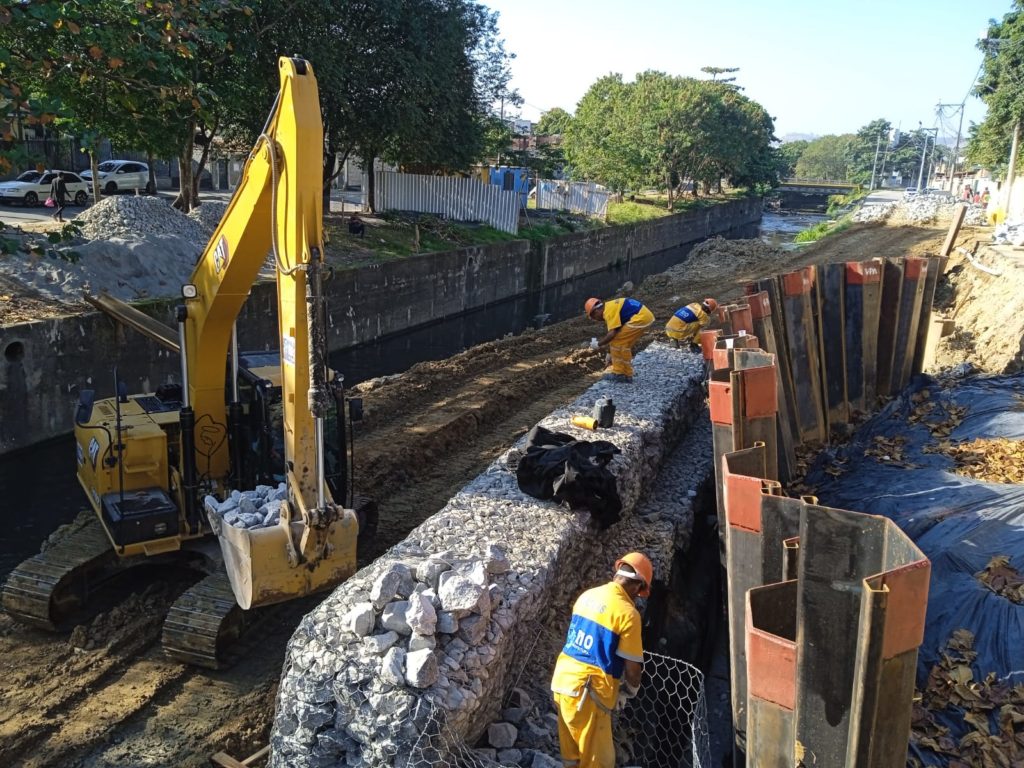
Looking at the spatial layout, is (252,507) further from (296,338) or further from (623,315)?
(623,315)

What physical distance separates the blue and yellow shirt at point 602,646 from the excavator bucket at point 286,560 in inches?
83.6

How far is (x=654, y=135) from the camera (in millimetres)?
47906

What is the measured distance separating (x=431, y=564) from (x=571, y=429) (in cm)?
429

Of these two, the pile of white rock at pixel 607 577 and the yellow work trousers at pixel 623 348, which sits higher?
the yellow work trousers at pixel 623 348

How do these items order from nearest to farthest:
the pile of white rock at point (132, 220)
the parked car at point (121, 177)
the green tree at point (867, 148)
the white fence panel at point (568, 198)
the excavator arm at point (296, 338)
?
the excavator arm at point (296, 338) → the pile of white rock at point (132, 220) → the parked car at point (121, 177) → the white fence panel at point (568, 198) → the green tree at point (867, 148)

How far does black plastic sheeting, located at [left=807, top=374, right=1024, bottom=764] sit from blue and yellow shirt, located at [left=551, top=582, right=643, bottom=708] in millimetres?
2229

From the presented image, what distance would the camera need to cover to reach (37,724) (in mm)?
6859

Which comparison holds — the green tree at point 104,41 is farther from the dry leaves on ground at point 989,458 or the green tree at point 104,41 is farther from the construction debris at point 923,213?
the construction debris at point 923,213

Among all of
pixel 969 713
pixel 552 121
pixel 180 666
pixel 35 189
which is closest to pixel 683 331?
pixel 969 713

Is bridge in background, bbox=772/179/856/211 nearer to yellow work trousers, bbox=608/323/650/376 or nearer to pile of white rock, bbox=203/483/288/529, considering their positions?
yellow work trousers, bbox=608/323/650/376

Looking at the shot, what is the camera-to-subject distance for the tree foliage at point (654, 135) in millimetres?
47938

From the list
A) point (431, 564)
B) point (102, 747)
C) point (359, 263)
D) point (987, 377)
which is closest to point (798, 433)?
point (987, 377)

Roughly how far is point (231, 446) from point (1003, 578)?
7014mm

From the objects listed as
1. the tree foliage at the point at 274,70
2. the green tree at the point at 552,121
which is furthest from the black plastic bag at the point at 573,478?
the green tree at the point at 552,121
